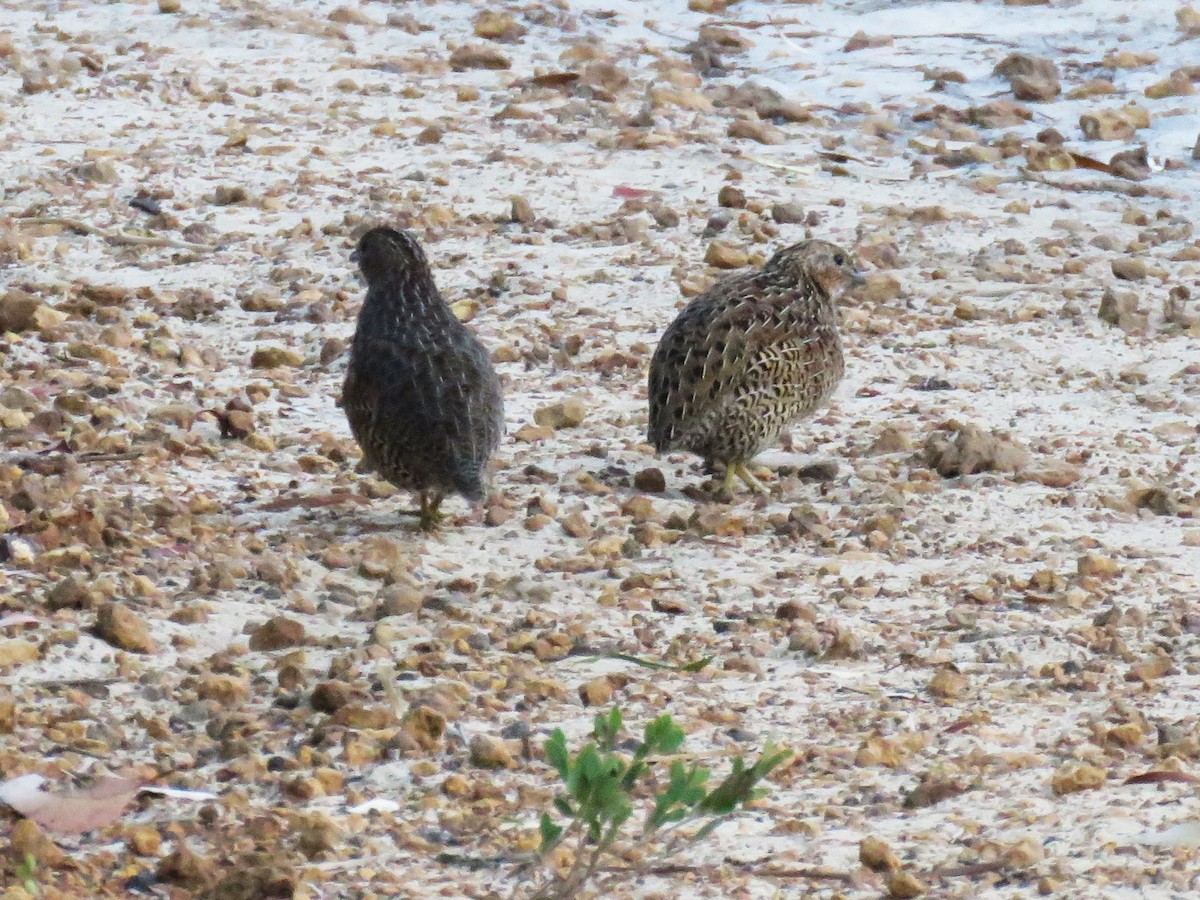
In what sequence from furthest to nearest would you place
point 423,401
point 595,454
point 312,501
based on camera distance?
point 595,454, point 312,501, point 423,401

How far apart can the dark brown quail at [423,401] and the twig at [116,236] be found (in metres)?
2.13

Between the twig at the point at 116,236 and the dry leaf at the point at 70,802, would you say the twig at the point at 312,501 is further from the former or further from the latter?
the twig at the point at 116,236

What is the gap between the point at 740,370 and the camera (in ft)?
20.7

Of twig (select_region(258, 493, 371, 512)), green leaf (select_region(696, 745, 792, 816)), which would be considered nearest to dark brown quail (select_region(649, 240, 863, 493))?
twig (select_region(258, 493, 371, 512))

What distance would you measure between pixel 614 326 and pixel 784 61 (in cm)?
382

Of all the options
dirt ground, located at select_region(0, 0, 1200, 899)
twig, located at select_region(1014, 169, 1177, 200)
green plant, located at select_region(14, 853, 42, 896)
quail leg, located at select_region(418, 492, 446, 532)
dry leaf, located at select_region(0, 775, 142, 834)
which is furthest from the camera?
twig, located at select_region(1014, 169, 1177, 200)

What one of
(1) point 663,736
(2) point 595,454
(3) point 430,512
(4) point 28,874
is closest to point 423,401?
(3) point 430,512

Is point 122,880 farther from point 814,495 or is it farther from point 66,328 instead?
point 66,328

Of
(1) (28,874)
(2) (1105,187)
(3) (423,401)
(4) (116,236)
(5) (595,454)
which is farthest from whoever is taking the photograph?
(2) (1105,187)

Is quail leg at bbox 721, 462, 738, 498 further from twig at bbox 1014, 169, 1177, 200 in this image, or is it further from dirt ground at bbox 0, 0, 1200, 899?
twig at bbox 1014, 169, 1177, 200

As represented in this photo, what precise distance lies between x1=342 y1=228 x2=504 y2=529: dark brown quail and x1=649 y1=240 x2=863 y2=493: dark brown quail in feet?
2.06

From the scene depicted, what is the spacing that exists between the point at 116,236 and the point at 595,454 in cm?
265

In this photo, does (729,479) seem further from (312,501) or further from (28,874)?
(28,874)

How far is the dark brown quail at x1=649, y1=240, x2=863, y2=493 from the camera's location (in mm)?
6230
